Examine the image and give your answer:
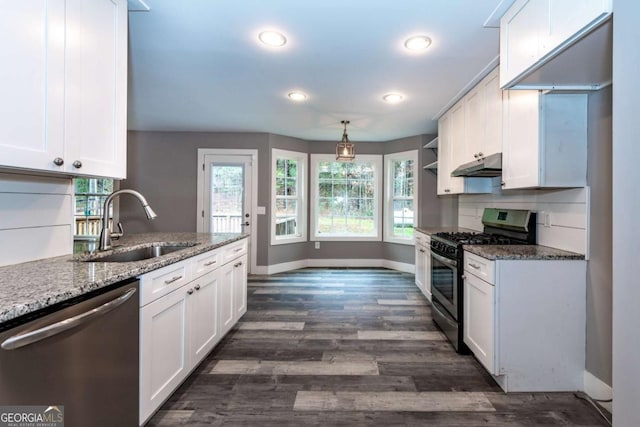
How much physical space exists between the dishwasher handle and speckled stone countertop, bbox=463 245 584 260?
6.89ft

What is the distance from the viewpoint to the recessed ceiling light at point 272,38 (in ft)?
6.89

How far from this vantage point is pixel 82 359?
1128mm

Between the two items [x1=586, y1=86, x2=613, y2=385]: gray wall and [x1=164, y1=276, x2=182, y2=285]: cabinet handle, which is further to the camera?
[x1=586, y1=86, x2=613, y2=385]: gray wall

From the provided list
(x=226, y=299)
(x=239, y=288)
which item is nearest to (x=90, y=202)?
(x=239, y=288)

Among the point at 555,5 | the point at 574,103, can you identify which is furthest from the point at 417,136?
the point at 555,5

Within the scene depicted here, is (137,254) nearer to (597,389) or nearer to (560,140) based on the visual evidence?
(560,140)

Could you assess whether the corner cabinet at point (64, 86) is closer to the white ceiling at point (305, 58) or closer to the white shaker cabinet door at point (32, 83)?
the white shaker cabinet door at point (32, 83)

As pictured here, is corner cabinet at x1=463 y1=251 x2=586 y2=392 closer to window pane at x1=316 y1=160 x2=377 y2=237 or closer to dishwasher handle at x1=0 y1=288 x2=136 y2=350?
dishwasher handle at x1=0 y1=288 x2=136 y2=350

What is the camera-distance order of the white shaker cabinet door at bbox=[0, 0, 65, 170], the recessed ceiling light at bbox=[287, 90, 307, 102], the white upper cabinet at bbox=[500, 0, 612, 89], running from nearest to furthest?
1. the white shaker cabinet door at bbox=[0, 0, 65, 170]
2. the white upper cabinet at bbox=[500, 0, 612, 89]
3. the recessed ceiling light at bbox=[287, 90, 307, 102]

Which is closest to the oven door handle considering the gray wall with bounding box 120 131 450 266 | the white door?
the gray wall with bounding box 120 131 450 266

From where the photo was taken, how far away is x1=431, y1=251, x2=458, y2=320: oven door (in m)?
2.48

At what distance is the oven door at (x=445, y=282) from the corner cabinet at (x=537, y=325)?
0.52 m

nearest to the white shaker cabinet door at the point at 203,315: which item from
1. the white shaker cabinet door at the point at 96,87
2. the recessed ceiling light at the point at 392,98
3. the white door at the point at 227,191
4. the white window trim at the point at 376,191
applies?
the white shaker cabinet door at the point at 96,87

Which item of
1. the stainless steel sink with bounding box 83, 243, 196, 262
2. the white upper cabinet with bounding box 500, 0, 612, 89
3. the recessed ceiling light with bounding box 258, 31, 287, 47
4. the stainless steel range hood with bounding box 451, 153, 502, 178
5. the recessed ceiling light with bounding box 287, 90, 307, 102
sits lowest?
the stainless steel sink with bounding box 83, 243, 196, 262
